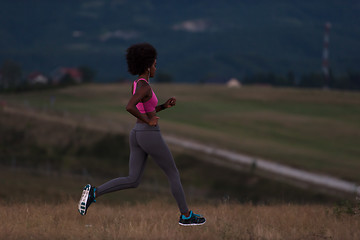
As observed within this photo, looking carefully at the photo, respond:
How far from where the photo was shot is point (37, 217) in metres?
7.92

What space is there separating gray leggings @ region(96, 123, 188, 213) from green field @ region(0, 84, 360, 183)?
3467cm

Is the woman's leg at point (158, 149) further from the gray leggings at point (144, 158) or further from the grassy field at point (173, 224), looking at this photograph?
the grassy field at point (173, 224)

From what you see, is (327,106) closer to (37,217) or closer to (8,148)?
(8,148)

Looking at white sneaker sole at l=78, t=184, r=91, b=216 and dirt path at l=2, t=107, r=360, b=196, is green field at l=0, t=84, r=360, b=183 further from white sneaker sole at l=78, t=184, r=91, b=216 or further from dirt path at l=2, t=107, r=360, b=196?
white sneaker sole at l=78, t=184, r=91, b=216

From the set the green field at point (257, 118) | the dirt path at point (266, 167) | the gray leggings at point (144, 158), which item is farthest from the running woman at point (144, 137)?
the green field at point (257, 118)

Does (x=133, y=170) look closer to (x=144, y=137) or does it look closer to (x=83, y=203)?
(x=144, y=137)

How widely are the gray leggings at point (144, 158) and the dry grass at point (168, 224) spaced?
1.41 ft

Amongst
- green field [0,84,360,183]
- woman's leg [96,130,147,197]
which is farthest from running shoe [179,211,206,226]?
green field [0,84,360,183]

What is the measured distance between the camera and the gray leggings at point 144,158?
25.2 ft

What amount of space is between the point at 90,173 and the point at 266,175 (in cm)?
1695

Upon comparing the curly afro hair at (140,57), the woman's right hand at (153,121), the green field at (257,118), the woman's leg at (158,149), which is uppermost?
the curly afro hair at (140,57)

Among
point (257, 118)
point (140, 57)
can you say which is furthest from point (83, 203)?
point (257, 118)

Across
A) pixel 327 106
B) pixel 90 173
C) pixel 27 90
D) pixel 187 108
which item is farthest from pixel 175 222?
pixel 27 90

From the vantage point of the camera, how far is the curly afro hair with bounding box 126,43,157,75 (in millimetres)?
7792
